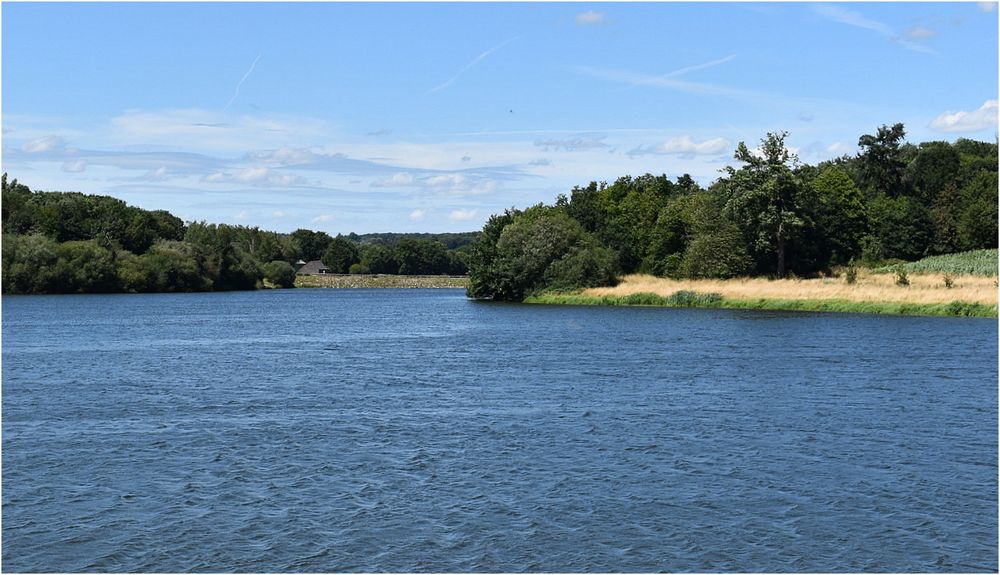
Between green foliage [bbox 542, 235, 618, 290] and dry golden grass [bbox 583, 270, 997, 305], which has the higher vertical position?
green foliage [bbox 542, 235, 618, 290]

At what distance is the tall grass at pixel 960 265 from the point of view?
91125 millimetres

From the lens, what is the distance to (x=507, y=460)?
77.0ft

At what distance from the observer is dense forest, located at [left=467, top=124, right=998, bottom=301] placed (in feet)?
323

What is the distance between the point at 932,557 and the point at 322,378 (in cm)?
2687

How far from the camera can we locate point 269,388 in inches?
1438

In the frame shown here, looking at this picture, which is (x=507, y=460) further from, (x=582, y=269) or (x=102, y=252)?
(x=102, y=252)

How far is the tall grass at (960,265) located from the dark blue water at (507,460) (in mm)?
47723

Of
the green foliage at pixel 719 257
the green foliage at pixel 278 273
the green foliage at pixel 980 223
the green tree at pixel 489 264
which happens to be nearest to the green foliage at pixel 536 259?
the green tree at pixel 489 264

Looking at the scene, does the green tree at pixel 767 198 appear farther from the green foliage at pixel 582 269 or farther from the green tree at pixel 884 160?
the green tree at pixel 884 160

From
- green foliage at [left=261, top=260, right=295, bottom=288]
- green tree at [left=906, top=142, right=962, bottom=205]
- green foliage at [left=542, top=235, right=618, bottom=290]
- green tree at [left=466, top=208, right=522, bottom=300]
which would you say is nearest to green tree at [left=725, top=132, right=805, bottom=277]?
green foliage at [left=542, top=235, right=618, bottom=290]

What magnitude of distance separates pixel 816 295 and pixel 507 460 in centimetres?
5954

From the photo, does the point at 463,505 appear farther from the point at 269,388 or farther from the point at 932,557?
the point at 269,388

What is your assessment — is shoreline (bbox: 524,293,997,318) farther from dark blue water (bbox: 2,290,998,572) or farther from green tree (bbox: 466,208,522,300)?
dark blue water (bbox: 2,290,998,572)

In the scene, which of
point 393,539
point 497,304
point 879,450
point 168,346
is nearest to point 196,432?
point 393,539
